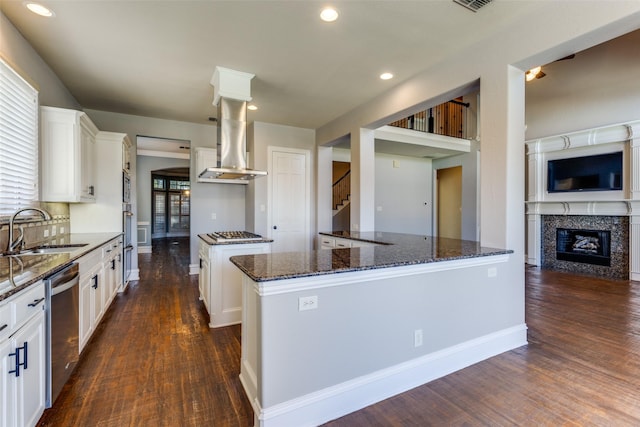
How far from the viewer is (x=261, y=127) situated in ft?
17.5

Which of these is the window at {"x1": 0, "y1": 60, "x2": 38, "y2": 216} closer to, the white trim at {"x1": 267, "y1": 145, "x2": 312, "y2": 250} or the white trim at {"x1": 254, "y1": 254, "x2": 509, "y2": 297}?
the white trim at {"x1": 254, "y1": 254, "x2": 509, "y2": 297}

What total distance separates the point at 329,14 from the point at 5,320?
108 inches

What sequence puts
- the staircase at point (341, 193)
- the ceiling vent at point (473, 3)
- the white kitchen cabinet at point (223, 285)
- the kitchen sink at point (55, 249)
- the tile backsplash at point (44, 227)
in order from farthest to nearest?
the staircase at point (341, 193) < the white kitchen cabinet at point (223, 285) < the kitchen sink at point (55, 249) < the tile backsplash at point (44, 227) < the ceiling vent at point (473, 3)

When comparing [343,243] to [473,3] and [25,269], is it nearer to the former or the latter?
[473,3]

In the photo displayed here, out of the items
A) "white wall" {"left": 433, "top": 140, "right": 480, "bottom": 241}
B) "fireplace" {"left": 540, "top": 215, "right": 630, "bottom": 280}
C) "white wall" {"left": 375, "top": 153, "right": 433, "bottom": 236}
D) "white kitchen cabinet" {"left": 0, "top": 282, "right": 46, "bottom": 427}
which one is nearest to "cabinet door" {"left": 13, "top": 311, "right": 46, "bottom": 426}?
"white kitchen cabinet" {"left": 0, "top": 282, "right": 46, "bottom": 427}

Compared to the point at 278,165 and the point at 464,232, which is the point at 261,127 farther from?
the point at 464,232

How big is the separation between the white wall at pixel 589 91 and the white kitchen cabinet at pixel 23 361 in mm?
7793

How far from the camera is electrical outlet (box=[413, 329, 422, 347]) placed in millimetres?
2113

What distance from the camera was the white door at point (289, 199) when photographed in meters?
5.42

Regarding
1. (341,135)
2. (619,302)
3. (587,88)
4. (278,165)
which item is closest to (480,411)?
(619,302)

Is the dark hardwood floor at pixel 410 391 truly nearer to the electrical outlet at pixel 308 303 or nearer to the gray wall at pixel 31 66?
the electrical outlet at pixel 308 303

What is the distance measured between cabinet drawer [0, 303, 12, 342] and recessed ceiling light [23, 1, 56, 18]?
237 centimetres

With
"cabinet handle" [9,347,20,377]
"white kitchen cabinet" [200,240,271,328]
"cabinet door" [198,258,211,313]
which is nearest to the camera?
"cabinet handle" [9,347,20,377]

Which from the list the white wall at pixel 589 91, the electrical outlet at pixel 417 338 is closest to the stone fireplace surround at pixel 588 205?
the white wall at pixel 589 91
